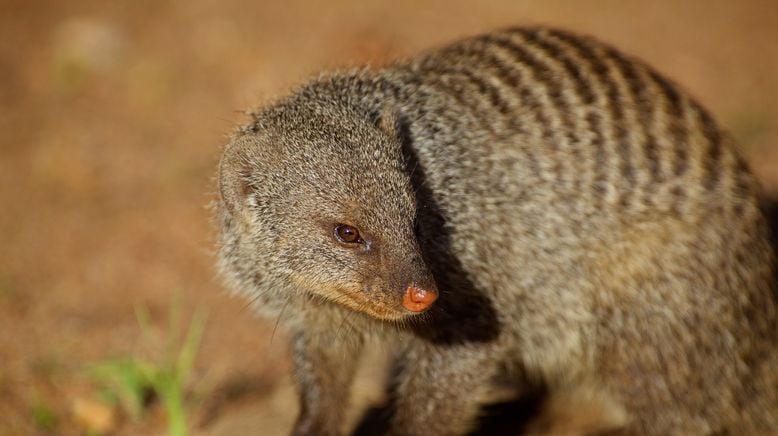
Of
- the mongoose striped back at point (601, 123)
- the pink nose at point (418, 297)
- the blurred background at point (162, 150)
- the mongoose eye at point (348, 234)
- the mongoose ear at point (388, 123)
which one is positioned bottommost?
the blurred background at point (162, 150)

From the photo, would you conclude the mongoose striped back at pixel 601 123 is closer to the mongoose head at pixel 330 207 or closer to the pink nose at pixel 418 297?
the mongoose head at pixel 330 207

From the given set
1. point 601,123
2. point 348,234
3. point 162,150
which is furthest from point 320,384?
point 162,150

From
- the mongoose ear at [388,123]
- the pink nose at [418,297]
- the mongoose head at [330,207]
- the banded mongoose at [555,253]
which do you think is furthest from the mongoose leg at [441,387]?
the mongoose ear at [388,123]

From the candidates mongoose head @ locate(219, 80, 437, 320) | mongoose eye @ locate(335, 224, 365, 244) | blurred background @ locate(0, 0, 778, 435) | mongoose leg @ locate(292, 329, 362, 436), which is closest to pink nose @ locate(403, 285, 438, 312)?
mongoose head @ locate(219, 80, 437, 320)

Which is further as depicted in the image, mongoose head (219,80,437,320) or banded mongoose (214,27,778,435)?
banded mongoose (214,27,778,435)

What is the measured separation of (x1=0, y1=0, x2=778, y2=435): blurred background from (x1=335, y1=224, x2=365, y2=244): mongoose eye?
723 millimetres

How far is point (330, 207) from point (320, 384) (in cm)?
81

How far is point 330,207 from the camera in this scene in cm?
211

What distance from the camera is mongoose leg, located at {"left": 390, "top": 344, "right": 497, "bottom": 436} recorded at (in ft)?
8.24

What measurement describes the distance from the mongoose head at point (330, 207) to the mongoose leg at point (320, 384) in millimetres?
361

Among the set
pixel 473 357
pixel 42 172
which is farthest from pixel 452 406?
pixel 42 172

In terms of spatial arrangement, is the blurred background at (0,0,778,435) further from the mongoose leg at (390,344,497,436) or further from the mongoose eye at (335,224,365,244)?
the mongoose eye at (335,224,365,244)

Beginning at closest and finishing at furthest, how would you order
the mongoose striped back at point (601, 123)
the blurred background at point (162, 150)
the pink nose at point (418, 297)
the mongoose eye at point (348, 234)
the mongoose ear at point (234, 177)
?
the pink nose at point (418, 297)
the mongoose eye at point (348, 234)
the mongoose ear at point (234, 177)
the mongoose striped back at point (601, 123)
the blurred background at point (162, 150)

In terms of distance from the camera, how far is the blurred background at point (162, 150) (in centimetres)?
322
